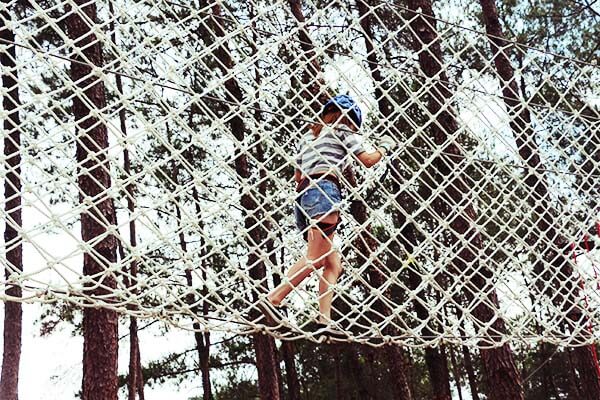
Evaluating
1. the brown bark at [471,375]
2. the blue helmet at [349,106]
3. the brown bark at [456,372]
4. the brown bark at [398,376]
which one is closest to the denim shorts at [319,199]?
the blue helmet at [349,106]

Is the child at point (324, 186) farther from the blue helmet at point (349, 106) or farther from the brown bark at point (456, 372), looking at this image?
the brown bark at point (456, 372)

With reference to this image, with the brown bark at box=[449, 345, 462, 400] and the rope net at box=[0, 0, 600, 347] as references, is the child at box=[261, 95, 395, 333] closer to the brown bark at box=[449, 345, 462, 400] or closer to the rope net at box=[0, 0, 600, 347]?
the rope net at box=[0, 0, 600, 347]

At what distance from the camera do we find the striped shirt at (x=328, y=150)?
1802mm

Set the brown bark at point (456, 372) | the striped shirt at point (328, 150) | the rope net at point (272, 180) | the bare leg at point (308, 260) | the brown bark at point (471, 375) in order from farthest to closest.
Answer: the brown bark at point (456, 372), the brown bark at point (471, 375), the striped shirt at point (328, 150), the bare leg at point (308, 260), the rope net at point (272, 180)

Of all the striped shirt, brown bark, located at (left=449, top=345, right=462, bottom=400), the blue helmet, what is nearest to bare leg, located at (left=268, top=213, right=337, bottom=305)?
the striped shirt

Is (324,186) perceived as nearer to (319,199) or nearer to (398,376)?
(319,199)

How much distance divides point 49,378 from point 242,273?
566 cm

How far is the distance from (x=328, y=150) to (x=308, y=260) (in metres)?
0.34

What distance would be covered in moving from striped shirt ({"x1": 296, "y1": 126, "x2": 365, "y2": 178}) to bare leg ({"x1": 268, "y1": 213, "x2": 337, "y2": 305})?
0.47 feet

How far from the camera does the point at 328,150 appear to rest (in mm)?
1845

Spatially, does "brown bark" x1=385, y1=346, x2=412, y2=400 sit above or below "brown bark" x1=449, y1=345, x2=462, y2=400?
below

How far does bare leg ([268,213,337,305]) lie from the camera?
66.7 inches

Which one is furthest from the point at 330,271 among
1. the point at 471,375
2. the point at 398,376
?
the point at 471,375

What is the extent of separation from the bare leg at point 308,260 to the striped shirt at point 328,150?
14cm
